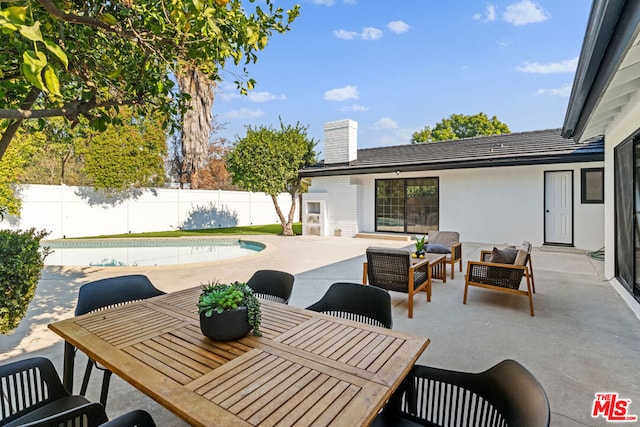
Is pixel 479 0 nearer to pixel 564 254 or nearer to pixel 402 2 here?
pixel 402 2

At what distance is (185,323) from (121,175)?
45.5 ft

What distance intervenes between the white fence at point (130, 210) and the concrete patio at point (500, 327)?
7370 mm

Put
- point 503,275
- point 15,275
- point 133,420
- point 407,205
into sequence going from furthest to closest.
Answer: point 407,205 < point 503,275 < point 15,275 < point 133,420

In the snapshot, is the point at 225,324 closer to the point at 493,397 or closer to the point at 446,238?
the point at 493,397

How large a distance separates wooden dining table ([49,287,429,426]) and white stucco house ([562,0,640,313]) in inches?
86.8

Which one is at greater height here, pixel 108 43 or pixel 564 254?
pixel 108 43

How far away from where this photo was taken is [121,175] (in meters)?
13.5

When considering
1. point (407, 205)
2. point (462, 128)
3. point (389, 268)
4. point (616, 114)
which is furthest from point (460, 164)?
point (462, 128)

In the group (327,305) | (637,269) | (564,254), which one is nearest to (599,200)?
(564,254)

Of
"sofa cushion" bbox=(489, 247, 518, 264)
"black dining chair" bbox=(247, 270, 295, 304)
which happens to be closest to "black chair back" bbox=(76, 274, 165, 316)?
"black dining chair" bbox=(247, 270, 295, 304)

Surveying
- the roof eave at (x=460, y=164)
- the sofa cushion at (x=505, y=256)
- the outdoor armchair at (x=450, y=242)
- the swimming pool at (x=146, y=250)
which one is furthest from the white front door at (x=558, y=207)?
the swimming pool at (x=146, y=250)

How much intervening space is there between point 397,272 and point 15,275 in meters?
4.44

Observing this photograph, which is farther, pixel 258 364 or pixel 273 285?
pixel 273 285

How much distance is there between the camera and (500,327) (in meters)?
3.80
